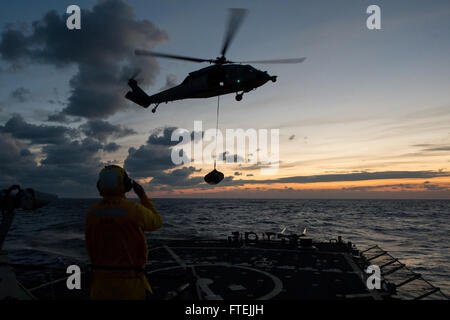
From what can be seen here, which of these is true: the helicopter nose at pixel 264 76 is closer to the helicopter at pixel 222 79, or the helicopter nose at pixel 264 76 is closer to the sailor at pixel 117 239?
the helicopter at pixel 222 79

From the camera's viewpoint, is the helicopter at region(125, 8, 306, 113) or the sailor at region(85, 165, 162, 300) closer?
the sailor at region(85, 165, 162, 300)

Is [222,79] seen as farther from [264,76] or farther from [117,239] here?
[117,239]

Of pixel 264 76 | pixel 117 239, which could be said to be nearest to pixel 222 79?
pixel 264 76

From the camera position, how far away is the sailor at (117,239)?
400 centimetres

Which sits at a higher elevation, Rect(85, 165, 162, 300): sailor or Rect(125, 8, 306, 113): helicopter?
Rect(125, 8, 306, 113): helicopter

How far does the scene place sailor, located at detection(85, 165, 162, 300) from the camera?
13.1ft

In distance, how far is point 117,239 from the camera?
4016 mm

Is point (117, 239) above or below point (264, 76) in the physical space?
below

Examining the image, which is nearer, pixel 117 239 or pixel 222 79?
pixel 117 239

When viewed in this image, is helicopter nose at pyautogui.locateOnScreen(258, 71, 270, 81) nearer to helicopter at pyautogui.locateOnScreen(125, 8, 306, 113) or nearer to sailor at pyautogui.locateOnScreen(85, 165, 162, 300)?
helicopter at pyautogui.locateOnScreen(125, 8, 306, 113)

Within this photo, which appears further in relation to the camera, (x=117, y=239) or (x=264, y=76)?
(x=264, y=76)

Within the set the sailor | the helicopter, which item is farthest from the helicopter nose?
the sailor
